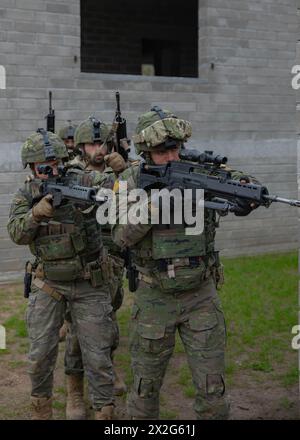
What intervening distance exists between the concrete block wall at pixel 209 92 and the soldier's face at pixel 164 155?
4.83 m

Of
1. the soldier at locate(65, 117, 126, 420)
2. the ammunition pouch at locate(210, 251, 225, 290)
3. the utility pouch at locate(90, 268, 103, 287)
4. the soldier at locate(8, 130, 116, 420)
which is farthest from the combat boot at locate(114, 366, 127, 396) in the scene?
the ammunition pouch at locate(210, 251, 225, 290)

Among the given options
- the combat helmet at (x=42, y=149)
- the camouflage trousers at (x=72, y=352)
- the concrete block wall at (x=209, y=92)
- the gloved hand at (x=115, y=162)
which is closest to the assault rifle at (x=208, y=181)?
the combat helmet at (x=42, y=149)

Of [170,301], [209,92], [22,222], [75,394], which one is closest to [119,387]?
[75,394]

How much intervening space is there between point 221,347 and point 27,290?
1509 mm

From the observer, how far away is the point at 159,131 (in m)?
3.54

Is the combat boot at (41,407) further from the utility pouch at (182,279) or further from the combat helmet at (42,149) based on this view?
the combat helmet at (42,149)

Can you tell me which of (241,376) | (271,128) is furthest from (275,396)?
(271,128)

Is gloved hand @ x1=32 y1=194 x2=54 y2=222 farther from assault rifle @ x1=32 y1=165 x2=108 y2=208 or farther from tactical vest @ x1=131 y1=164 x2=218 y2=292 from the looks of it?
tactical vest @ x1=131 y1=164 x2=218 y2=292

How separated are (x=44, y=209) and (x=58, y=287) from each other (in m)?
0.60

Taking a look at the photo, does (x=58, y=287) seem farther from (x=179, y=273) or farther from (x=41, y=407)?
(x=179, y=273)

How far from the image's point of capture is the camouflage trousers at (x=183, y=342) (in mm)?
3564

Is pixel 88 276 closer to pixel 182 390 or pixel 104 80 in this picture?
A: pixel 182 390
